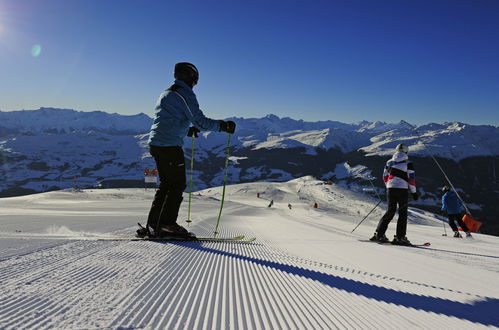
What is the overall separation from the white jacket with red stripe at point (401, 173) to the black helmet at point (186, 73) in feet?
12.6

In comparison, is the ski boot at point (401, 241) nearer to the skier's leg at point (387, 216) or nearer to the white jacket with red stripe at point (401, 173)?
the skier's leg at point (387, 216)

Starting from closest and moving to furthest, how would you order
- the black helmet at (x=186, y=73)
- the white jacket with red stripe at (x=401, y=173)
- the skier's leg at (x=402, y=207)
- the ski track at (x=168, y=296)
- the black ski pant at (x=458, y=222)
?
the ski track at (x=168, y=296) → the black helmet at (x=186, y=73) → the skier's leg at (x=402, y=207) → the white jacket with red stripe at (x=401, y=173) → the black ski pant at (x=458, y=222)

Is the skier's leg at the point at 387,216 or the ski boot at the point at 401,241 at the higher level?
the skier's leg at the point at 387,216

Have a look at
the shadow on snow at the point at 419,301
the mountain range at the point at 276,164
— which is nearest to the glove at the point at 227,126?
the shadow on snow at the point at 419,301

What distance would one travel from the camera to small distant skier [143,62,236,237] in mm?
3916

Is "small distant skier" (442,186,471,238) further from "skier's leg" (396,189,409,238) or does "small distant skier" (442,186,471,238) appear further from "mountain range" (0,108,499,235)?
"mountain range" (0,108,499,235)

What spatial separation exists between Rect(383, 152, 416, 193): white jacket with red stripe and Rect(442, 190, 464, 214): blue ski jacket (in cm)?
495

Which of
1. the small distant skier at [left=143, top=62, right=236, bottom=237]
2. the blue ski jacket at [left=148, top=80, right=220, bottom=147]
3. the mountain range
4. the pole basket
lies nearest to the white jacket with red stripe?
the small distant skier at [left=143, top=62, right=236, bottom=237]

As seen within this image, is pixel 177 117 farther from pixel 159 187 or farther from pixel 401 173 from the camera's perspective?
pixel 401 173

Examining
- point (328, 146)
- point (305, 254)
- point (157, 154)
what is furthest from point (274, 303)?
point (328, 146)

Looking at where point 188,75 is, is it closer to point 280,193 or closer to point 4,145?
point 280,193

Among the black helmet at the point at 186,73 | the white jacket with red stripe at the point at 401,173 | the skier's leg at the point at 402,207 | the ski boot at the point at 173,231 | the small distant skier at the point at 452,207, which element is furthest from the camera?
the small distant skier at the point at 452,207

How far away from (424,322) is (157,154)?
3228 mm

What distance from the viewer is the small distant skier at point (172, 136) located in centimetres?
392
